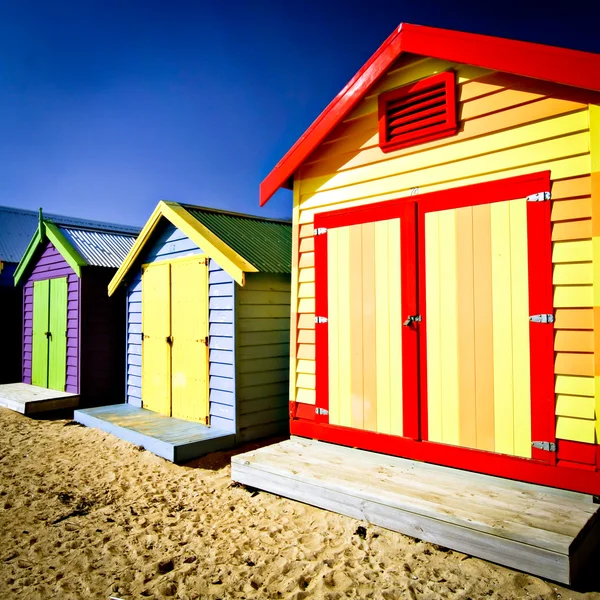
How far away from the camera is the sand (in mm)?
3217

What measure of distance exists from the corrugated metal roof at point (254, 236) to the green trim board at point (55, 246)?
322 centimetres

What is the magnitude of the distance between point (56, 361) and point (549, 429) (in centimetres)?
959

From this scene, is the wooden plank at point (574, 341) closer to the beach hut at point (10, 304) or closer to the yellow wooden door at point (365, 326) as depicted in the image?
the yellow wooden door at point (365, 326)

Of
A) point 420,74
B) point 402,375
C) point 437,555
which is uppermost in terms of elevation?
point 420,74

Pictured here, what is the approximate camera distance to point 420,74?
184 inches

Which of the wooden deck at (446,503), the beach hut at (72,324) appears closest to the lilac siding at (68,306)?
the beach hut at (72,324)

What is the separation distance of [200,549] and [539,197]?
3.89 meters

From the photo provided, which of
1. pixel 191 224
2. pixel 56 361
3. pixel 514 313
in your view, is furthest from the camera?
pixel 56 361

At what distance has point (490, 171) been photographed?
165 inches

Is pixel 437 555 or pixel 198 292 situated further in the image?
pixel 198 292

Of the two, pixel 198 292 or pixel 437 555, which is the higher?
pixel 198 292

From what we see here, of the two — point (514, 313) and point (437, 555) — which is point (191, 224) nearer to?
point (514, 313)

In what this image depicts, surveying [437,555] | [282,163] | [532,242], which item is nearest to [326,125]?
[282,163]

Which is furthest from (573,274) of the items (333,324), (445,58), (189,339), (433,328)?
(189,339)
